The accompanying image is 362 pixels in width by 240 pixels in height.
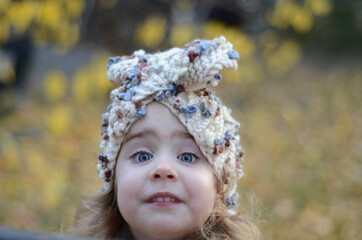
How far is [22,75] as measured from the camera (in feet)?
19.8

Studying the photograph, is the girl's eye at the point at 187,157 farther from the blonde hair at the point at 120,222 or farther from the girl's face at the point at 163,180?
the blonde hair at the point at 120,222

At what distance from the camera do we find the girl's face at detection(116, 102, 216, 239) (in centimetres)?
176

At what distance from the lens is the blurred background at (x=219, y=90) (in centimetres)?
404

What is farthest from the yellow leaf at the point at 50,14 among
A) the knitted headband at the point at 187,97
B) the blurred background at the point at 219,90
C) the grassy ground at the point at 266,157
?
the knitted headband at the point at 187,97

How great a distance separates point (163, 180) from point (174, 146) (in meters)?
0.13

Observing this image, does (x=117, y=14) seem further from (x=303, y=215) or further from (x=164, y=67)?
(x=164, y=67)

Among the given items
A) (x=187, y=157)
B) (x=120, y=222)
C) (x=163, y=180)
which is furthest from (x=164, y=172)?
(x=120, y=222)

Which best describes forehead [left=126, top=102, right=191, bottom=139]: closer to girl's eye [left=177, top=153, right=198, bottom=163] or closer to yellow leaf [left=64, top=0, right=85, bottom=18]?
girl's eye [left=177, top=153, right=198, bottom=163]

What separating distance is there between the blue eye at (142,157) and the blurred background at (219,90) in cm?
146

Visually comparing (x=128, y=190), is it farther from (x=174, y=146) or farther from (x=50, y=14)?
(x=50, y=14)

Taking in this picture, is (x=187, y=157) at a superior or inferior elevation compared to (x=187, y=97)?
inferior

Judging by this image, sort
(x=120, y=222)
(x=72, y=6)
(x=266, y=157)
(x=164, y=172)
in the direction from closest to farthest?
1. (x=164, y=172)
2. (x=120, y=222)
3. (x=72, y=6)
4. (x=266, y=157)

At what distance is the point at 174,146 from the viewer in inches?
71.9

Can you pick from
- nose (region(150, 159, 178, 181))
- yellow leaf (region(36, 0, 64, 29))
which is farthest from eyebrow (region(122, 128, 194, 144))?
yellow leaf (region(36, 0, 64, 29))
